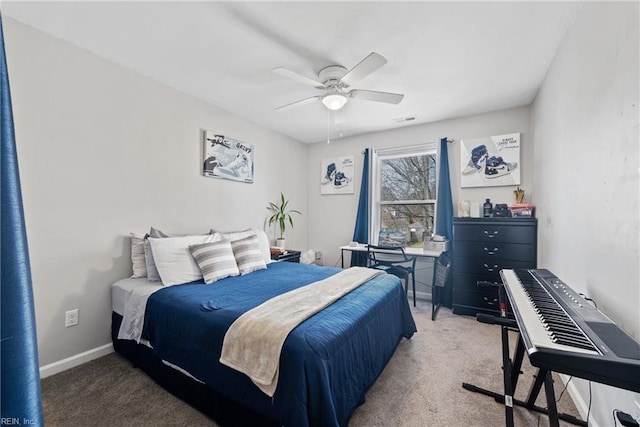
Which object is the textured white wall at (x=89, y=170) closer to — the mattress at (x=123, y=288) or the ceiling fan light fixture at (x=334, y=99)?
the mattress at (x=123, y=288)

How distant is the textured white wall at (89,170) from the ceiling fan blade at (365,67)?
1852 millimetres

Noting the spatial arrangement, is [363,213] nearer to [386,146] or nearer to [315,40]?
[386,146]

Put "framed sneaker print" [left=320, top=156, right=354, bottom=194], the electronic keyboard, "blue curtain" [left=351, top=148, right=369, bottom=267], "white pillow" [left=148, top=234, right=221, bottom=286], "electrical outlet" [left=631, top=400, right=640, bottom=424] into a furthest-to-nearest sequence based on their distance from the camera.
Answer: "framed sneaker print" [left=320, top=156, right=354, bottom=194]
"blue curtain" [left=351, top=148, right=369, bottom=267]
"white pillow" [left=148, top=234, right=221, bottom=286]
"electrical outlet" [left=631, top=400, right=640, bottom=424]
the electronic keyboard

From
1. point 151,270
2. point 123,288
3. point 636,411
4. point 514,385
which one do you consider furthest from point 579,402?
point 123,288

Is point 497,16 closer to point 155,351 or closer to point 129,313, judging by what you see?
point 155,351

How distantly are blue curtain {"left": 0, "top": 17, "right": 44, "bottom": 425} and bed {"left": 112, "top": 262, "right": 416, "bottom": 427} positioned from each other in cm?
89

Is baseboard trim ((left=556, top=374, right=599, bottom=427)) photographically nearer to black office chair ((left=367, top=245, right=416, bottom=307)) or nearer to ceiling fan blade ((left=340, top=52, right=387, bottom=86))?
black office chair ((left=367, top=245, right=416, bottom=307))

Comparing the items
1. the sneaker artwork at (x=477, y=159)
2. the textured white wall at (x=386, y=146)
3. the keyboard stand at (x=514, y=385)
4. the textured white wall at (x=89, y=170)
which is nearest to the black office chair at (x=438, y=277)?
the textured white wall at (x=386, y=146)

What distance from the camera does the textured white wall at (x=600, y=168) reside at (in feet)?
3.89

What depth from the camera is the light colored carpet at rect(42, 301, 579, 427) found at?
1.62m

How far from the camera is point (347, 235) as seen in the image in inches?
182

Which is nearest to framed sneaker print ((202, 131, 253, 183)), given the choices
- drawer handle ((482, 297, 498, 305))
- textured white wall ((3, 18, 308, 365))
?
textured white wall ((3, 18, 308, 365))

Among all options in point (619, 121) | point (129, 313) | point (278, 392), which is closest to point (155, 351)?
point (129, 313)

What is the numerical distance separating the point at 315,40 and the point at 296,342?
2.08 metres
